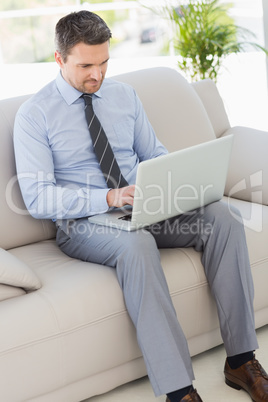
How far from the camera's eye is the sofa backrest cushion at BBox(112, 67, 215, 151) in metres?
2.61

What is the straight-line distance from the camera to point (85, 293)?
1.88 metres

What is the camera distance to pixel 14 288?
6.19ft

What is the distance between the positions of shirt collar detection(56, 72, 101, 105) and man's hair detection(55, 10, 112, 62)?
12cm

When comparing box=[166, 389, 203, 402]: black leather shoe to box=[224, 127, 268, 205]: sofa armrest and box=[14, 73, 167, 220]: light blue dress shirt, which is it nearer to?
box=[14, 73, 167, 220]: light blue dress shirt

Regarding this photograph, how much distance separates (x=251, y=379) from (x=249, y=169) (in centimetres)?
93

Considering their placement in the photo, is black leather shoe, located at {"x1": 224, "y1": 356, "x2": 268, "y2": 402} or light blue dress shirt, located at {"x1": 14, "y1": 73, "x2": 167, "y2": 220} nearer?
black leather shoe, located at {"x1": 224, "y1": 356, "x2": 268, "y2": 402}

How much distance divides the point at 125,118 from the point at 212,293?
73 centimetres

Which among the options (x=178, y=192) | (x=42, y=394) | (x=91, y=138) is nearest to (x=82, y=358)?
A: (x=42, y=394)

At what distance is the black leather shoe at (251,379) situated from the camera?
1.92 metres

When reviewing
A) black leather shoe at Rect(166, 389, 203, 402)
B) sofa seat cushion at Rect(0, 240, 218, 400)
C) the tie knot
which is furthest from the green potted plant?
black leather shoe at Rect(166, 389, 203, 402)

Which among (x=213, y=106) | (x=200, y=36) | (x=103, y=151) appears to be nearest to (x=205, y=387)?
(x=103, y=151)

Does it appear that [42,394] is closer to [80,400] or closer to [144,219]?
[80,400]

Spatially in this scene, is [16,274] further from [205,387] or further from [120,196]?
[205,387]

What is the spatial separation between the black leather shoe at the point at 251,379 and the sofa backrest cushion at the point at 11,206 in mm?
842
